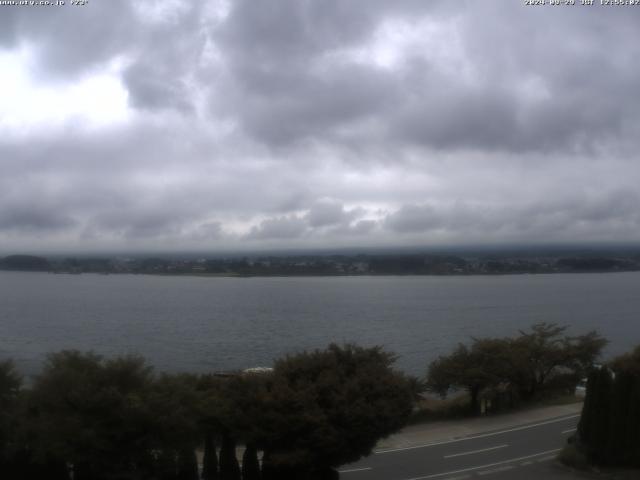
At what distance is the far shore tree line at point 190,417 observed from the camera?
1377 centimetres

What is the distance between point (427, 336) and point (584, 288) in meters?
80.8

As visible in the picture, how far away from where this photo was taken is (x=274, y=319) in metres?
74.1

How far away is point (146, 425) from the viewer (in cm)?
1403

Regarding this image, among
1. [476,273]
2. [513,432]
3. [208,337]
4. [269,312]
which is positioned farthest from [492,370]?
[476,273]

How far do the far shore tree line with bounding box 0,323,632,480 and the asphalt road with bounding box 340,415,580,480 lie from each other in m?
3.21

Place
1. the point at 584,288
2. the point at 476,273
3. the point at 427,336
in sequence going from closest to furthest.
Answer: the point at 427,336 < the point at 584,288 < the point at 476,273

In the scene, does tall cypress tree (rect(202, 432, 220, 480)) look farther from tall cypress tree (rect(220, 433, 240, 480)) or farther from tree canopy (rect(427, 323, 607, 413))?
tree canopy (rect(427, 323, 607, 413))

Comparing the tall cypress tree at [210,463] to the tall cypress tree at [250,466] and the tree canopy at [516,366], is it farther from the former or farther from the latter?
the tree canopy at [516,366]

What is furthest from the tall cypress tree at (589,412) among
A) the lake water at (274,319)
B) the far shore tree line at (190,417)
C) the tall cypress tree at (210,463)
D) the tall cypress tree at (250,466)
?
the lake water at (274,319)

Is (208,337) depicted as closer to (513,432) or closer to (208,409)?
(513,432)

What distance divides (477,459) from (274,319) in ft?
181

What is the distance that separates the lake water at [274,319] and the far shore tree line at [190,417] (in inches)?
1126

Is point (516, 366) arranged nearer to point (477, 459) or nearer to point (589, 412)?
point (477, 459)

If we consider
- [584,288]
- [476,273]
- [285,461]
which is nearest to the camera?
[285,461]
